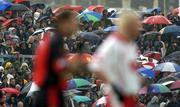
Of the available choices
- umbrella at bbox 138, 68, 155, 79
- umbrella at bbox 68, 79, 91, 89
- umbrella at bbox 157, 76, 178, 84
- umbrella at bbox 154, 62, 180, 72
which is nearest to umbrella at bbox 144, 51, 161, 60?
umbrella at bbox 154, 62, 180, 72

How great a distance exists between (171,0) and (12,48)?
1637 inches

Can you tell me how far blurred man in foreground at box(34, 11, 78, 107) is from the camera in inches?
457

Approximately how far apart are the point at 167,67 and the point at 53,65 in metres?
13.8

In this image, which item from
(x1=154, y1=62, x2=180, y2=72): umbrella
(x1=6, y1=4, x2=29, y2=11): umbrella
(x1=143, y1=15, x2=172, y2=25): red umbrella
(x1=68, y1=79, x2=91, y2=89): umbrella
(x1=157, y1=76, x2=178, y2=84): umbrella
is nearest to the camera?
(x1=68, y1=79, x2=91, y2=89): umbrella

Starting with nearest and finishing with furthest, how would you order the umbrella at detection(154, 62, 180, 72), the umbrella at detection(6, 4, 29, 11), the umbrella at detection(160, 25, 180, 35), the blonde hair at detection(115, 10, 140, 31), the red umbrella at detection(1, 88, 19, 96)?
the blonde hair at detection(115, 10, 140, 31) < the red umbrella at detection(1, 88, 19, 96) < the umbrella at detection(154, 62, 180, 72) < the umbrella at detection(160, 25, 180, 35) < the umbrella at detection(6, 4, 29, 11)

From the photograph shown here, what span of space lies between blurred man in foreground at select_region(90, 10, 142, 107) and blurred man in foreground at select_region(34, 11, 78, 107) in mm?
472

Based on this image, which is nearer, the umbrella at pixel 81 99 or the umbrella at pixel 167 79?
the umbrella at pixel 81 99

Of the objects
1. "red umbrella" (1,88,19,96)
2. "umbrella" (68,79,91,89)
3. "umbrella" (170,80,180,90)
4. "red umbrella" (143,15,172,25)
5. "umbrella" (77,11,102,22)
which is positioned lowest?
"red umbrella" (143,15,172,25)

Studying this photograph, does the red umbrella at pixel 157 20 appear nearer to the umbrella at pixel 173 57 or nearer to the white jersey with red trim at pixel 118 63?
the umbrella at pixel 173 57

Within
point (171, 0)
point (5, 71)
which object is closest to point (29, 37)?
point (5, 71)

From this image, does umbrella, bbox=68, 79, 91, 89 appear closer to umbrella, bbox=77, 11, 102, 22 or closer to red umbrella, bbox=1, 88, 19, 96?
red umbrella, bbox=1, 88, 19, 96

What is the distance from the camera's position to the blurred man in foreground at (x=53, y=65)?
11617mm

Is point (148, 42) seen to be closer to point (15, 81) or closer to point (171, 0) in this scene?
point (15, 81)

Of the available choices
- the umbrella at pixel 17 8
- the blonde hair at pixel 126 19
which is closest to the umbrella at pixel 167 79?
the umbrella at pixel 17 8
